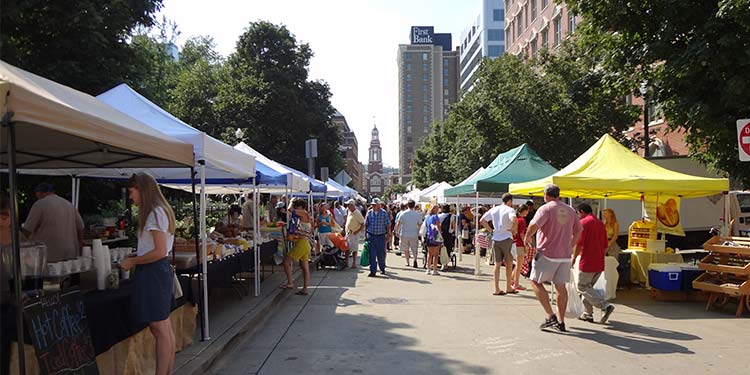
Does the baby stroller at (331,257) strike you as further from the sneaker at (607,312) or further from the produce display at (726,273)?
the produce display at (726,273)

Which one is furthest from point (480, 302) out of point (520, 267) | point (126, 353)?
point (126, 353)

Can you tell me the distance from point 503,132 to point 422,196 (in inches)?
212

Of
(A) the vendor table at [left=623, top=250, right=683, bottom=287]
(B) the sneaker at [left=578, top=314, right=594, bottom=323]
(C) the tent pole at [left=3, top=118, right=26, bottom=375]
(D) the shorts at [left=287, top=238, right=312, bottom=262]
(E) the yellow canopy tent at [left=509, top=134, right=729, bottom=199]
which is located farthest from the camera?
(A) the vendor table at [left=623, top=250, right=683, bottom=287]

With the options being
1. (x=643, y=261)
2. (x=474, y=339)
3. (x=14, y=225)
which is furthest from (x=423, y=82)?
(x=14, y=225)

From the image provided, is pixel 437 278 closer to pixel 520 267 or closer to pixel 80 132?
pixel 520 267

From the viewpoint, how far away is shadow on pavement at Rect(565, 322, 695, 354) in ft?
22.9

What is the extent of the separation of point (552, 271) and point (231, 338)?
4299 mm

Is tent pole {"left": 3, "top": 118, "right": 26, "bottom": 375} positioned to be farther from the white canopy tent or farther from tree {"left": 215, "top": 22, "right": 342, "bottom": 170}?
tree {"left": 215, "top": 22, "right": 342, "bottom": 170}

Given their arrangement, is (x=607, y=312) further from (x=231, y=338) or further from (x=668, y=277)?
(x=231, y=338)

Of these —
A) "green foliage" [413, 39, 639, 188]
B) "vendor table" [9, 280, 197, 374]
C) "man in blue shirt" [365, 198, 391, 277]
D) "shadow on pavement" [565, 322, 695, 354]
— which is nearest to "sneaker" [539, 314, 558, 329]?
"shadow on pavement" [565, 322, 695, 354]

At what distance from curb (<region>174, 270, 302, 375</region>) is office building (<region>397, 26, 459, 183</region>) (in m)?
159

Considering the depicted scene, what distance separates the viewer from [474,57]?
9819cm

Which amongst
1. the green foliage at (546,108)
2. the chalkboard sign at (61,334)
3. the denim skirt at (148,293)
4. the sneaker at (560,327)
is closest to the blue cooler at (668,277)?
the sneaker at (560,327)

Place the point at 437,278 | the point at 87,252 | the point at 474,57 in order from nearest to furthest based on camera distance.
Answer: the point at 87,252 → the point at 437,278 → the point at 474,57
